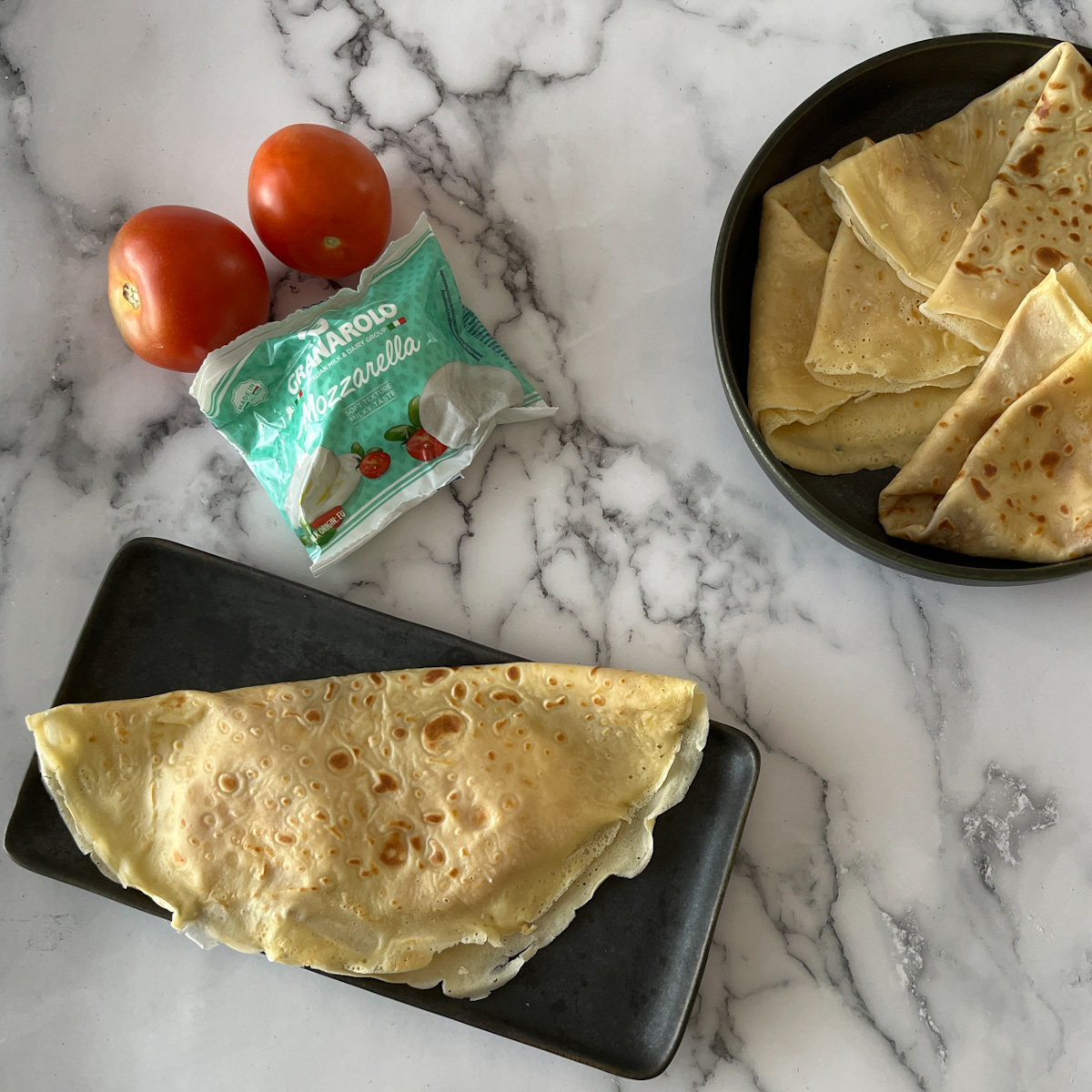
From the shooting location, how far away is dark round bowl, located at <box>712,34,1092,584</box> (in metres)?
1.48

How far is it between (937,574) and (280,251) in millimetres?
1171

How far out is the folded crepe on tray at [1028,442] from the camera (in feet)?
4.60

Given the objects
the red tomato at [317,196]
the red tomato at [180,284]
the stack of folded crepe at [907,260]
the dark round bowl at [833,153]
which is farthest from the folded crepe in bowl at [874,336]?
the red tomato at [180,284]

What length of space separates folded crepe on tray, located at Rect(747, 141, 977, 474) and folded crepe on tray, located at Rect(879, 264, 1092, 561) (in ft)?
0.32

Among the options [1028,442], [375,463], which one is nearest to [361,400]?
[375,463]

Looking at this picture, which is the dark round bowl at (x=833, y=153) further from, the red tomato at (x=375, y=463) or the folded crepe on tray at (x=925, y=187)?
the red tomato at (x=375, y=463)

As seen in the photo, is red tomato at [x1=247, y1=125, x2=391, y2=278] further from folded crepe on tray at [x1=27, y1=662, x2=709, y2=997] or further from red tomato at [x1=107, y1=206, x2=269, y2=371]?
folded crepe on tray at [x1=27, y1=662, x2=709, y2=997]

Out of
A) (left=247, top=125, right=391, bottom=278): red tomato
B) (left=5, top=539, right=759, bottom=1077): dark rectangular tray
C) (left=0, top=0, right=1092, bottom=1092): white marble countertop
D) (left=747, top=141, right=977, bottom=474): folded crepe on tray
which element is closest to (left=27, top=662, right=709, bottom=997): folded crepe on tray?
(left=5, top=539, right=759, bottom=1077): dark rectangular tray

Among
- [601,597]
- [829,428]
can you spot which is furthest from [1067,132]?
[601,597]

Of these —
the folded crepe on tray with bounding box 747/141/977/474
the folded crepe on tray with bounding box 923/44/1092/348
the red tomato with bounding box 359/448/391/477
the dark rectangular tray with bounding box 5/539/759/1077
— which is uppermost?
the folded crepe on tray with bounding box 923/44/1092/348

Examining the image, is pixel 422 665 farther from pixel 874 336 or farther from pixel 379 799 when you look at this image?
pixel 874 336

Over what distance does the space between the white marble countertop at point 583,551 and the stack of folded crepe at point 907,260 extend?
17 cm

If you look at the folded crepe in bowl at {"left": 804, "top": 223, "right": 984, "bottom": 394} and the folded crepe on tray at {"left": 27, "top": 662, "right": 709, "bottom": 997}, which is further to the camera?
the folded crepe in bowl at {"left": 804, "top": 223, "right": 984, "bottom": 394}

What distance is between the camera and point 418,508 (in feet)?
5.47
